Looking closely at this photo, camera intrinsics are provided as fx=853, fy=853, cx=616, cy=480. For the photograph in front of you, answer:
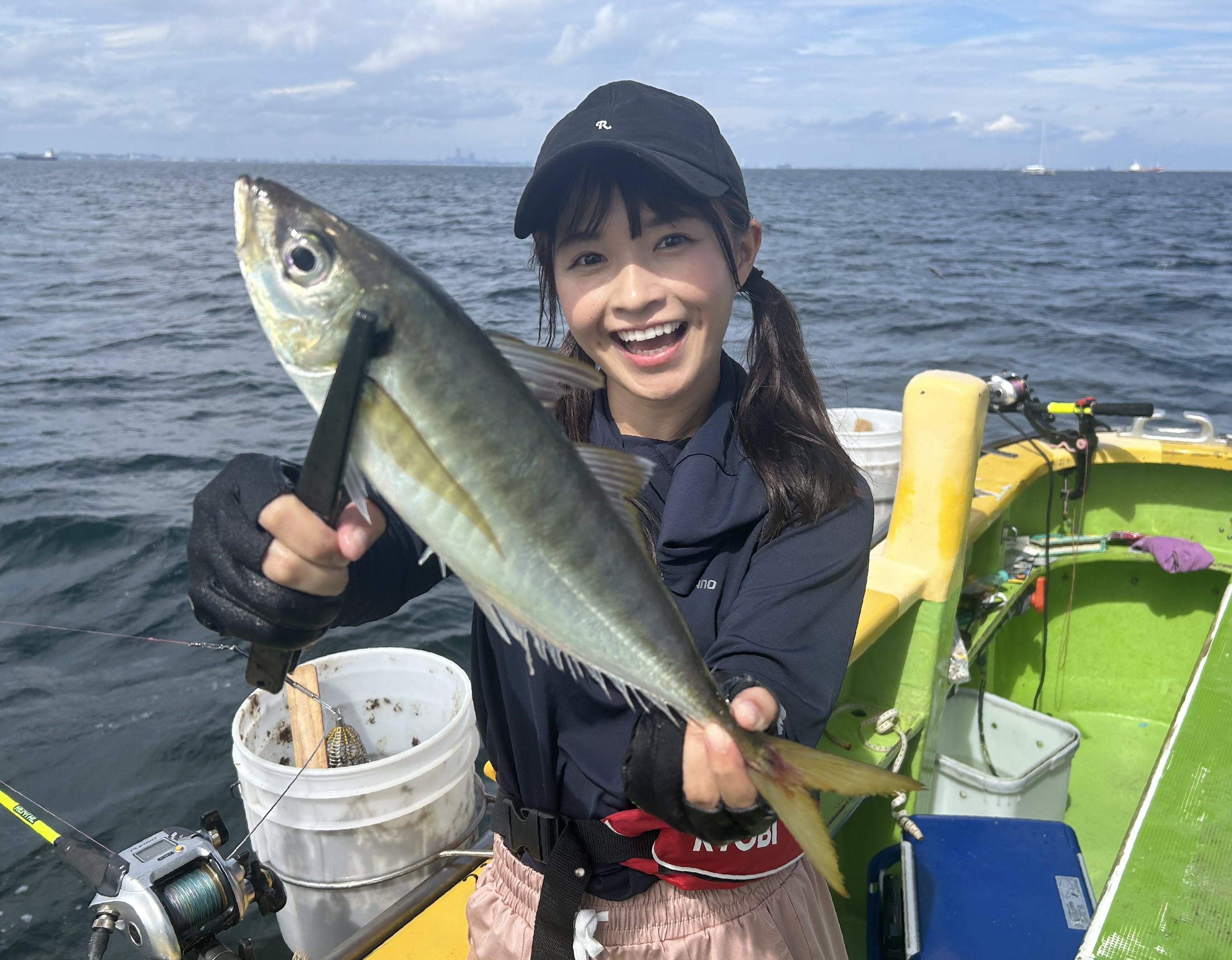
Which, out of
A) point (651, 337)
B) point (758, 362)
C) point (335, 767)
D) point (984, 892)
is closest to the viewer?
point (651, 337)

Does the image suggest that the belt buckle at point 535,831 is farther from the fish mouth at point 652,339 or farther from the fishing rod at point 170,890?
the fishing rod at point 170,890

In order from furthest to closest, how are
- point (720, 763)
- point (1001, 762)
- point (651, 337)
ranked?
point (1001, 762), point (651, 337), point (720, 763)

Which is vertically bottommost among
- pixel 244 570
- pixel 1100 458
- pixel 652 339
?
pixel 1100 458

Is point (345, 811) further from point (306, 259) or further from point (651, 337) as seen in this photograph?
point (306, 259)

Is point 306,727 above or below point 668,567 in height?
below

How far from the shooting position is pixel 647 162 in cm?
212

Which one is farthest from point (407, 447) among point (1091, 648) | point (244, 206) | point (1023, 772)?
point (1091, 648)

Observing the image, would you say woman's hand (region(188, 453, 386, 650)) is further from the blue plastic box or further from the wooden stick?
the blue plastic box

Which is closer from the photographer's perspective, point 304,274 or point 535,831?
point 304,274

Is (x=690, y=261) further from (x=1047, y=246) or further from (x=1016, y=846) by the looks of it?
(x=1047, y=246)

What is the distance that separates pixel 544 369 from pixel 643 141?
0.87m

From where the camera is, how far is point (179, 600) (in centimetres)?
875

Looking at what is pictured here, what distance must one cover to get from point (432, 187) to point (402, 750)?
97.6 meters

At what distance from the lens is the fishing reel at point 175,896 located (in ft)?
9.36
